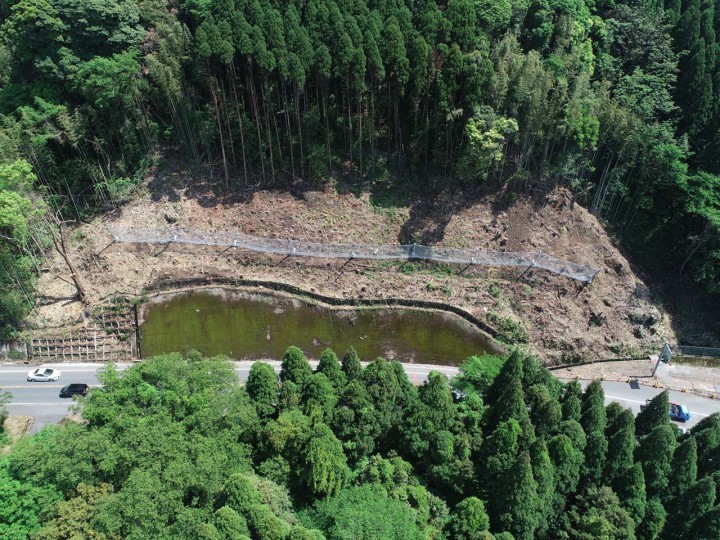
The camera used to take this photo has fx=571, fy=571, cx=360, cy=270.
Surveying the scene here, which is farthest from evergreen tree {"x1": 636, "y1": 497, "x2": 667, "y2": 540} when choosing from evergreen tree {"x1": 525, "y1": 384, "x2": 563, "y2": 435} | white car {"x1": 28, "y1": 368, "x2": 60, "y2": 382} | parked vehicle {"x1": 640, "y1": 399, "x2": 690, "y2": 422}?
white car {"x1": 28, "y1": 368, "x2": 60, "y2": 382}

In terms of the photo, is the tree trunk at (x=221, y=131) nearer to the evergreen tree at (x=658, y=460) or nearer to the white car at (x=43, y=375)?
the white car at (x=43, y=375)

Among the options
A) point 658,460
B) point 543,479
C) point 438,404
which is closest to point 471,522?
point 543,479

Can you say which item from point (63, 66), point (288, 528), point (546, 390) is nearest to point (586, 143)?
point (546, 390)

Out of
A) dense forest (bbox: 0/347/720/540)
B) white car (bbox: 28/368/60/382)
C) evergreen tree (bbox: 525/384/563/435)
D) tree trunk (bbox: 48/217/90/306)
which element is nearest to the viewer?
dense forest (bbox: 0/347/720/540)

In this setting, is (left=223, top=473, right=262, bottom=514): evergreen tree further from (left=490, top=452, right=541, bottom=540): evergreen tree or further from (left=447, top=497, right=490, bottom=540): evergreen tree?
(left=490, top=452, right=541, bottom=540): evergreen tree

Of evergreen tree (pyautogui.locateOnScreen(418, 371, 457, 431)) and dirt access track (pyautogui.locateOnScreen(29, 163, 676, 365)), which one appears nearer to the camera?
evergreen tree (pyautogui.locateOnScreen(418, 371, 457, 431))

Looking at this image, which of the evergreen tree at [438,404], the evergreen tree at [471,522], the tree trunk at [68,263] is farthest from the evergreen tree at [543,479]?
the tree trunk at [68,263]

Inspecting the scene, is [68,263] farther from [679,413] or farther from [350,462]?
[679,413]

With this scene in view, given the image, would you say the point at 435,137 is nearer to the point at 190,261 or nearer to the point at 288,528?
the point at 190,261
